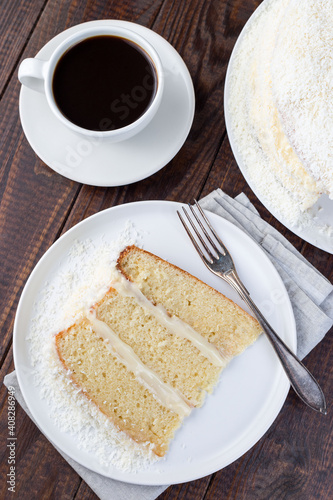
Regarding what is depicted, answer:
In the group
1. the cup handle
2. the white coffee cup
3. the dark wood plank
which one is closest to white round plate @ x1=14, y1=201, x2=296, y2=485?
the dark wood plank

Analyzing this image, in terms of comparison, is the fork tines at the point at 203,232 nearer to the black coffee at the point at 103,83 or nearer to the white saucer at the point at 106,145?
the white saucer at the point at 106,145

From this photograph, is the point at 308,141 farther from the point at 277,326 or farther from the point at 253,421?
the point at 253,421

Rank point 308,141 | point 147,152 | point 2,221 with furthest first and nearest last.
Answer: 1. point 2,221
2. point 147,152
3. point 308,141

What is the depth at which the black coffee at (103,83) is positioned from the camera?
1399mm

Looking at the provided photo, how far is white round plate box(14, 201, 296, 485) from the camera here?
147 centimetres

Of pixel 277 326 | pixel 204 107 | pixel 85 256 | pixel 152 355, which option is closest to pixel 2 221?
pixel 85 256

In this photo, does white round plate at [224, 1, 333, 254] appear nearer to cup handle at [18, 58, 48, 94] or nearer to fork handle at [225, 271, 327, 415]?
fork handle at [225, 271, 327, 415]

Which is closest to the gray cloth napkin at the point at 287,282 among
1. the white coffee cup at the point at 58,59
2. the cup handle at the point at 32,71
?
the white coffee cup at the point at 58,59

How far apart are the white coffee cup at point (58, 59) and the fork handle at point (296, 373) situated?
64 cm

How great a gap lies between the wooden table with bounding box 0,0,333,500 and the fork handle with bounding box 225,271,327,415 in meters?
0.13

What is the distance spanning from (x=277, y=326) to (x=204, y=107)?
2.52 ft

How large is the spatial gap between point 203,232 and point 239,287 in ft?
0.68

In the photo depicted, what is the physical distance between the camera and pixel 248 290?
1.54 meters

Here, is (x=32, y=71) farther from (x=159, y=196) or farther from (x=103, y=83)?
(x=159, y=196)
